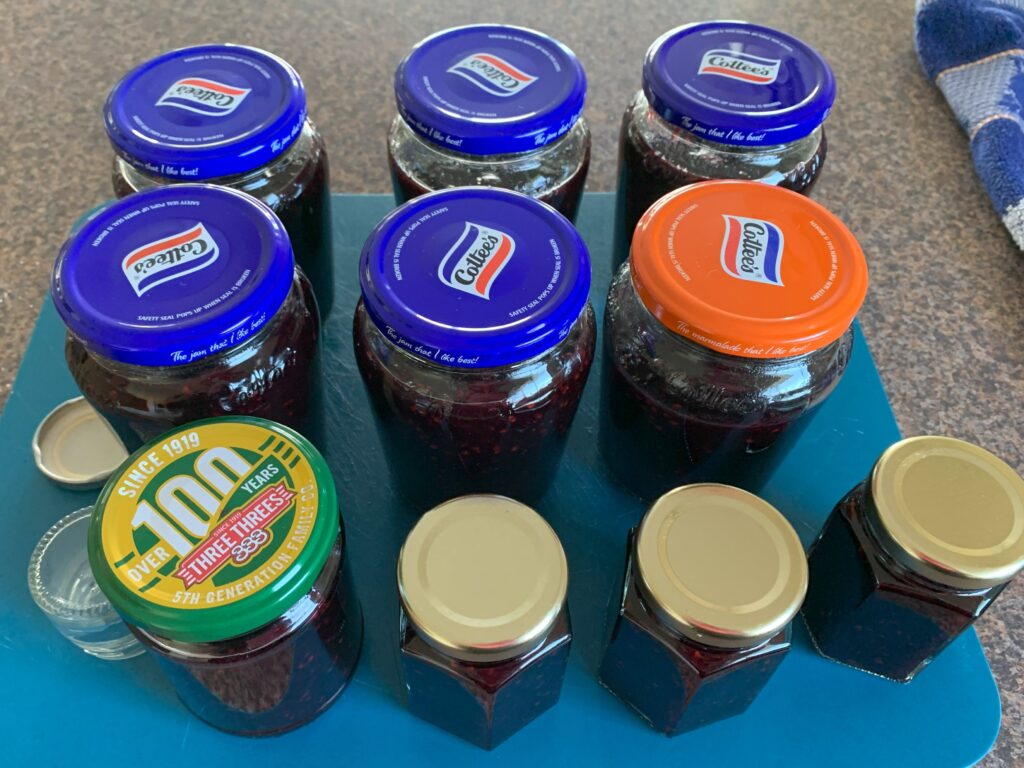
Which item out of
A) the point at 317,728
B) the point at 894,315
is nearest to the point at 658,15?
the point at 894,315

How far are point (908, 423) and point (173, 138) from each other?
0.76 metres

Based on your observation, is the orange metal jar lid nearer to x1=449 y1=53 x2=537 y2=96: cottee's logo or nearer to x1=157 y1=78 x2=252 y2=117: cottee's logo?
x1=449 y1=53 x2=537 y2=96: cottee's logo

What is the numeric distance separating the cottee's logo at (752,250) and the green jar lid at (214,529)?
1.06ft

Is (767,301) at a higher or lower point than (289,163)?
higher

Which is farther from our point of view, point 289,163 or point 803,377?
point 289,163

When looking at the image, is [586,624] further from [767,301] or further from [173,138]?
[173,138]

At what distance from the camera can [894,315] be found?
1015mm

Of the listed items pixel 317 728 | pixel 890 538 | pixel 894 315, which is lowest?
pixel 317 728

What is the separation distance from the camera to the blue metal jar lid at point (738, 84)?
737 millimetres

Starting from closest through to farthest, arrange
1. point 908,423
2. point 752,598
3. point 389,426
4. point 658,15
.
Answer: point 752,598, point 389,426, point 908,423, point 658,15

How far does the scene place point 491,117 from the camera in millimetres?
727

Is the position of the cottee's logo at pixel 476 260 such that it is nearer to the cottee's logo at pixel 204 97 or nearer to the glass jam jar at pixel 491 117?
the glass jam jar at pixel 491 117

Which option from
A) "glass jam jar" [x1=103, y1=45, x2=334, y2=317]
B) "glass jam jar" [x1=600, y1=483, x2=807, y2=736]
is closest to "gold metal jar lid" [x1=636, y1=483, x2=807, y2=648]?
"glass jam jar" [x1=600, y1=483, x2=807, y2=736]

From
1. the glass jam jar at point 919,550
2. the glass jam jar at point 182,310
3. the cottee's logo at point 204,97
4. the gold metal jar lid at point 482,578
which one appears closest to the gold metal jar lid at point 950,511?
the glass jam jar at point 919,550
